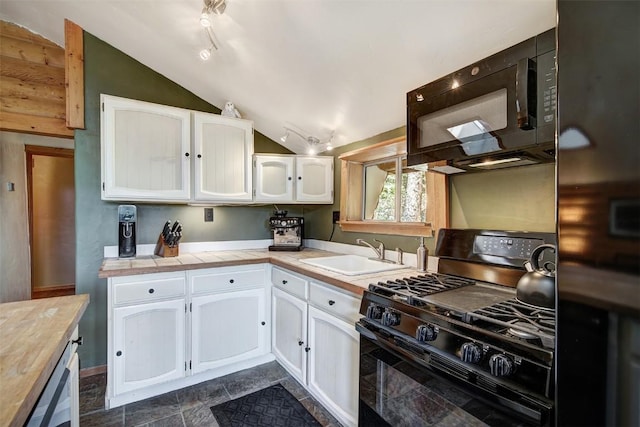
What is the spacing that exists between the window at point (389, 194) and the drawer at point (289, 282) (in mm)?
670

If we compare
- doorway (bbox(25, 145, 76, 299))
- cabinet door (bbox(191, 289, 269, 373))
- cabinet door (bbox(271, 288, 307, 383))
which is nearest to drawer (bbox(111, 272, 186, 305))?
cabinet door (bbox(191, 289, 269, 373))

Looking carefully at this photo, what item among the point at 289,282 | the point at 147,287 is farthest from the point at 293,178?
the point at 147,287

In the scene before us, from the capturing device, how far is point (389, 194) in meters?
2.29

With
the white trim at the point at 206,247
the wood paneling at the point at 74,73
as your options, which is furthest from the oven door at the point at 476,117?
the wood paneling at the point at 74,73

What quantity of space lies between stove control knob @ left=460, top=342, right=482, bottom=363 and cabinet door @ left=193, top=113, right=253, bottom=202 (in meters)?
1.98

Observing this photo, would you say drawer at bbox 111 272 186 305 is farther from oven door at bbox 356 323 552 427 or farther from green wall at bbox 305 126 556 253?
green wall at bbox 305 126 556 253

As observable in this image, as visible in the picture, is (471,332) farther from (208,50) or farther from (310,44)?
(208,50)

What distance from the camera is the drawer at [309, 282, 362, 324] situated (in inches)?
60.0

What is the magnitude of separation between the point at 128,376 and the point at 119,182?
1.26 metres

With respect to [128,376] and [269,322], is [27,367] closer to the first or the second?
[128,376]

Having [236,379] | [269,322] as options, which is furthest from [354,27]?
[236,379]

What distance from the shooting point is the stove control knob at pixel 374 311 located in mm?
1267

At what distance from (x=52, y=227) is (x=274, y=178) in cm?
402

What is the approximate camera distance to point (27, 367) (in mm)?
Answer: 697
